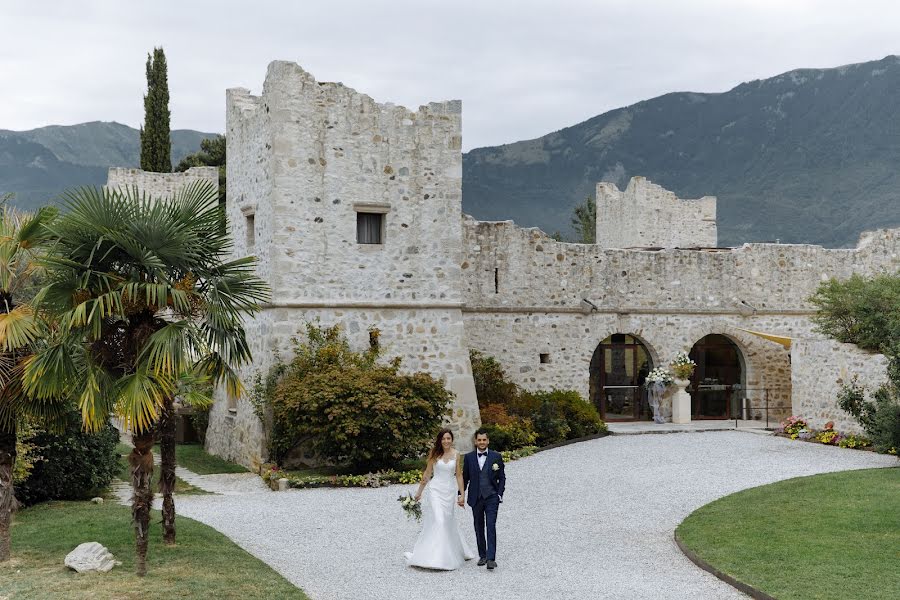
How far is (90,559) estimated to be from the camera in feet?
32.2

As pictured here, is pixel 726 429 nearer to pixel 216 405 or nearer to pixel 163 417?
pixel 216 405

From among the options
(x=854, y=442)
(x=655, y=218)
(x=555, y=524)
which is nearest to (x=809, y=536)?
(x=555, y=524)

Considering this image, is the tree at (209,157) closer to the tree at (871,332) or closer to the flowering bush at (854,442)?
the tree at (871,332)

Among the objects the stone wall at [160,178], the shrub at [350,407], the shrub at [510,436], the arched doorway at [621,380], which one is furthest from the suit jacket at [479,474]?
the stone wall at [160,178]

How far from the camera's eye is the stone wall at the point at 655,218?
117 ft

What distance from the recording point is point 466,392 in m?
19.3

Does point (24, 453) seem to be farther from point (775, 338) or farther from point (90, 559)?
point (775, 338)

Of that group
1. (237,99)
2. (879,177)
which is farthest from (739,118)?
(237,99)

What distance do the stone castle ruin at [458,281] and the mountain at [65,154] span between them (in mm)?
103900

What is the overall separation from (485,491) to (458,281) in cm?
923

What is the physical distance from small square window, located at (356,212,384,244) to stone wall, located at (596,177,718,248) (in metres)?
18.0

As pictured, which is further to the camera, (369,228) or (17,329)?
(369,228)

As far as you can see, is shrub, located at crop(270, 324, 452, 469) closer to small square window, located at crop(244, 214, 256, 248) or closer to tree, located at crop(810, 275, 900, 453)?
small square window, located at crop(244, 214, 256, 248)

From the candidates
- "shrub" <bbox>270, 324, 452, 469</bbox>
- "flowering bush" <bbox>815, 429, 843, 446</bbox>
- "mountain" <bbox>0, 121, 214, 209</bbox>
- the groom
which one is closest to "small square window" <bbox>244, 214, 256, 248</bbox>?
"shrub" <bbox>270, 324, 452, 469</bbox>
